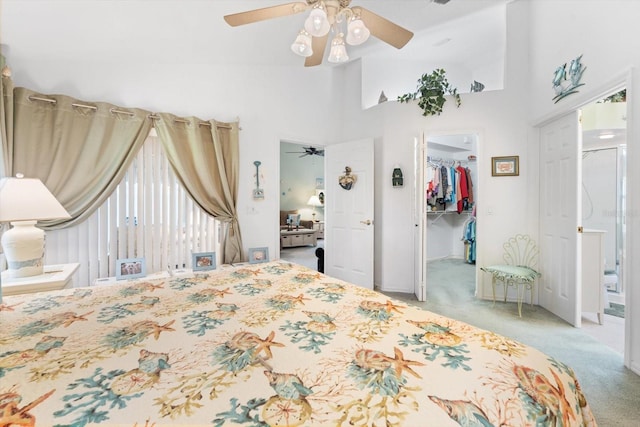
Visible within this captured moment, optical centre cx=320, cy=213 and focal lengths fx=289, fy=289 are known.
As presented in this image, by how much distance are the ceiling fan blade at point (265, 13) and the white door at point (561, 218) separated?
2624 millimetres

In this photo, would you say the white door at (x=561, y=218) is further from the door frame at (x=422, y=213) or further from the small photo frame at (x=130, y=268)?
the small photo frame at (x=130, y=268)

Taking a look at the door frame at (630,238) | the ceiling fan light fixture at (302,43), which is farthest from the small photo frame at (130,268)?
the door frame at (630,238)

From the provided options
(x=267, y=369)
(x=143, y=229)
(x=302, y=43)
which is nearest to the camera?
(x=267, y=369)

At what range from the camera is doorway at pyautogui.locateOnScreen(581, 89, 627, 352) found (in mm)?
3031

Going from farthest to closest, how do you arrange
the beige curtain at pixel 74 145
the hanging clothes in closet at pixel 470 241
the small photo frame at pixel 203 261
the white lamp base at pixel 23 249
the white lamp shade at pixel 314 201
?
the white lamp shade at pixel 314 201 → the hanging clothes in closet at pixel 470 241 → the small photo frame at pixel 203 261 → the beige curtain at pixel 74 145 → the white lamp base at pixel 23 249

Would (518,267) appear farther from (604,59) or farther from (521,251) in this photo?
(604,59)

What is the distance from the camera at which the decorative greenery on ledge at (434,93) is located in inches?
135

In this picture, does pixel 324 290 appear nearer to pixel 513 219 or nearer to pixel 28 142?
pixel 28 142

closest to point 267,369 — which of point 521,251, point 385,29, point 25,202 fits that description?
point 385,29

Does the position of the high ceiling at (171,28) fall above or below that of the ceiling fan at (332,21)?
above

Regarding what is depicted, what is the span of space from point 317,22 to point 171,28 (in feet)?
5.42

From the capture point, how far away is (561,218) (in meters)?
2.85

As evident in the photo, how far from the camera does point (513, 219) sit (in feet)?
11.0

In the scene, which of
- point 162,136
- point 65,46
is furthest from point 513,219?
point 65,46
